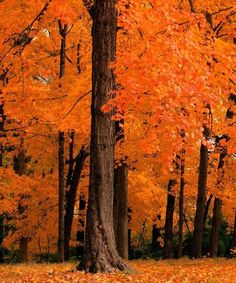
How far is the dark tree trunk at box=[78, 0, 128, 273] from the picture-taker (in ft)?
35.3

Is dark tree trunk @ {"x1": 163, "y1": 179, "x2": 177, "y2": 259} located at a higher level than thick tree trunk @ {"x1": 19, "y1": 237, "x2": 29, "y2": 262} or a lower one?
higher

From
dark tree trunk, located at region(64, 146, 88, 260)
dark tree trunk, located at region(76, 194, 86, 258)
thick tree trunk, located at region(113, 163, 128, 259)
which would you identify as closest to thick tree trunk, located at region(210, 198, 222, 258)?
dark tree trunk, located at region(64, 146, 88, 260)

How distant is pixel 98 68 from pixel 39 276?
4571mm

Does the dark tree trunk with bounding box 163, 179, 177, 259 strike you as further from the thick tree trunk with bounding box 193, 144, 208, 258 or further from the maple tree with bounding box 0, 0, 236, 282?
the thick tree trunk with bounding box 193, 144, 208, 258

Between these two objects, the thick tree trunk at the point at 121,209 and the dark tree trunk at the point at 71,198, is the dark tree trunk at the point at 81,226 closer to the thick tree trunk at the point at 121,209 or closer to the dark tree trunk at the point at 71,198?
the dark tree trunk at the point at 71,198

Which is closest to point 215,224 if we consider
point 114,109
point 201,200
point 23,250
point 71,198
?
point 201,200

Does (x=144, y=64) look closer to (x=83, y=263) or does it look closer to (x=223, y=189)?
Result: (x=83, y=263)

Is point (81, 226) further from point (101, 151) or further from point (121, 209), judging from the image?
point (101, 151)

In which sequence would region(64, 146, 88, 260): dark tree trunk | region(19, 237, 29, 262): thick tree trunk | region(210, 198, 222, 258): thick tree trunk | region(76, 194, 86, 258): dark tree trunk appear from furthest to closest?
region(76, 194, 86, 258): dark tree trunk, region(64, 146, 88, 260): dark tree trunk, region(19, 237, 29, 262): thick tree trunk, region(210, 198, 222, 258): thick tree trunk

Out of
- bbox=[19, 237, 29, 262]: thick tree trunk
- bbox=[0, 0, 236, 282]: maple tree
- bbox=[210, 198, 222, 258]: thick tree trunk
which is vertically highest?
bbox=[0, 0, 236, 282]: maple tree

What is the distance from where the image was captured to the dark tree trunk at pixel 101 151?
10.8 meters

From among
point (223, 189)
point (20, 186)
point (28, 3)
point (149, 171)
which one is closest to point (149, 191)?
point (149, 171)

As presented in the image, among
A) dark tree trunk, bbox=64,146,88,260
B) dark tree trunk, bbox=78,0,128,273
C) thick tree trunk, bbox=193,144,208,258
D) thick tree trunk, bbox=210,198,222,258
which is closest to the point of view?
dark tree trunk, bbox=78,0,128,273

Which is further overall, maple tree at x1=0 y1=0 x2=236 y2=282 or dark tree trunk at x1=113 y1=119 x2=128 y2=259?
dark tree trunk at x1=113 y1=119 x2=128 y2=259
